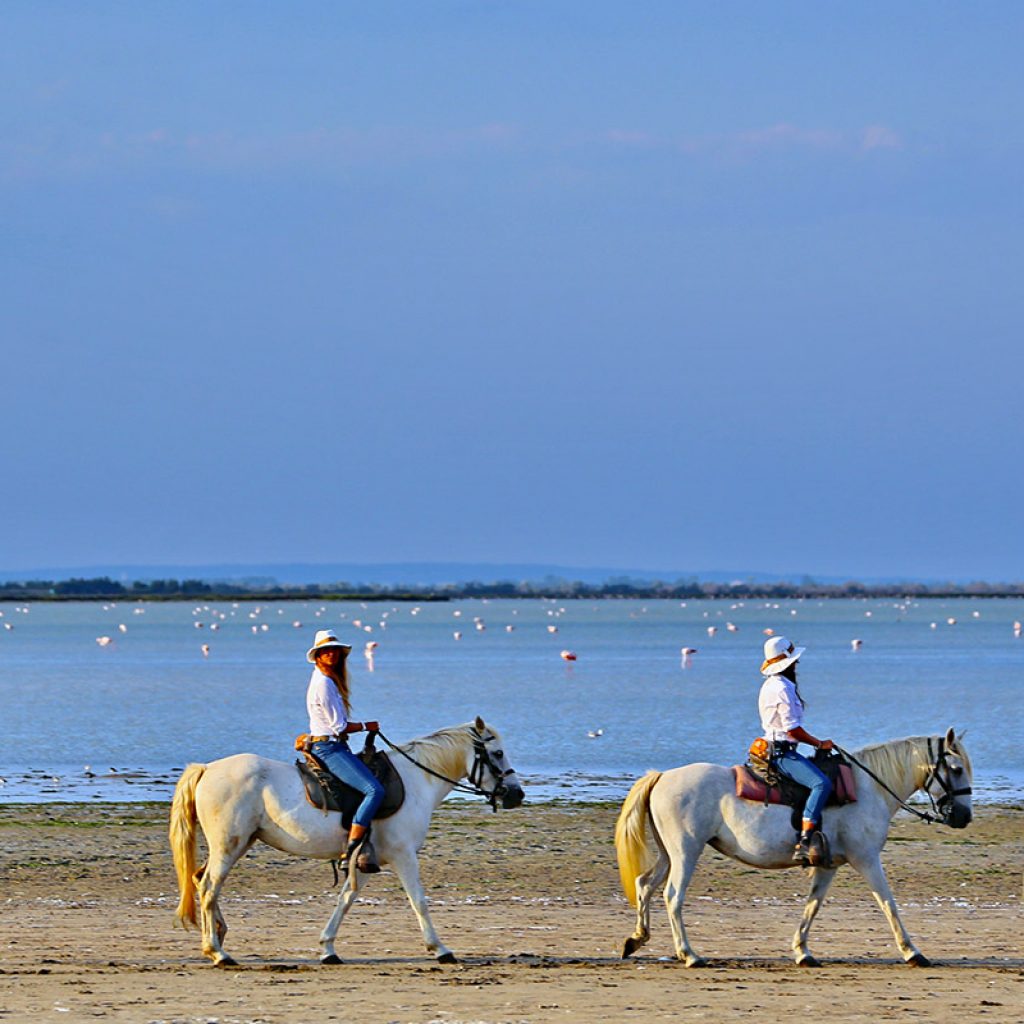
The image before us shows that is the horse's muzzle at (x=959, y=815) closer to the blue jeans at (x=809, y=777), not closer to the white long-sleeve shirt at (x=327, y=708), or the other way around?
the blue jeans at (x=809, y=777)

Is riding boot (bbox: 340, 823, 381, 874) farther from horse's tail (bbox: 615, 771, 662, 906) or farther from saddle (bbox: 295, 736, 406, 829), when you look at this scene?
horse's tail (bbox: 615, 771, 662, 906)

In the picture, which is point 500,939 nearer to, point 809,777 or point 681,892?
point 681,892

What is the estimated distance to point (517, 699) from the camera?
56688 millimetres

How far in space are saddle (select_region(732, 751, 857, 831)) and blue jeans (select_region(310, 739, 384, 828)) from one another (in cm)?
261

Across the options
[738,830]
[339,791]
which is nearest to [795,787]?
[738,830]

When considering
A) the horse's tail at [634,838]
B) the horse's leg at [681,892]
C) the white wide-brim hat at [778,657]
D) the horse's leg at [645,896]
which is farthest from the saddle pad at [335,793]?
the white wide-brim hat at [778,657]

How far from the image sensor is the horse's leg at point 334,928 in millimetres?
12977

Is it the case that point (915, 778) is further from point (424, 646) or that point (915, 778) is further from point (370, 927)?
point (424, 646)

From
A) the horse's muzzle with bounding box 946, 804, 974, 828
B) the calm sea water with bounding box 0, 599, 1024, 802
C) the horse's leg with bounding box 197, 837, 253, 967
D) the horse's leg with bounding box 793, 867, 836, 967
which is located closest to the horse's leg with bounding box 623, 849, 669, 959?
the horse's leg with bounding box 793, 867, 836, 967

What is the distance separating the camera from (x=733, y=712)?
50.0m

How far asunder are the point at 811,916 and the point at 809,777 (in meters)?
0.99

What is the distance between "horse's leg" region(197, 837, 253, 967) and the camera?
512 inches

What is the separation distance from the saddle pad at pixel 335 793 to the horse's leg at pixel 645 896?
6.16ft

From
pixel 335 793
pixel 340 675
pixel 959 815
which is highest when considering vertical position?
pixel 340 675
